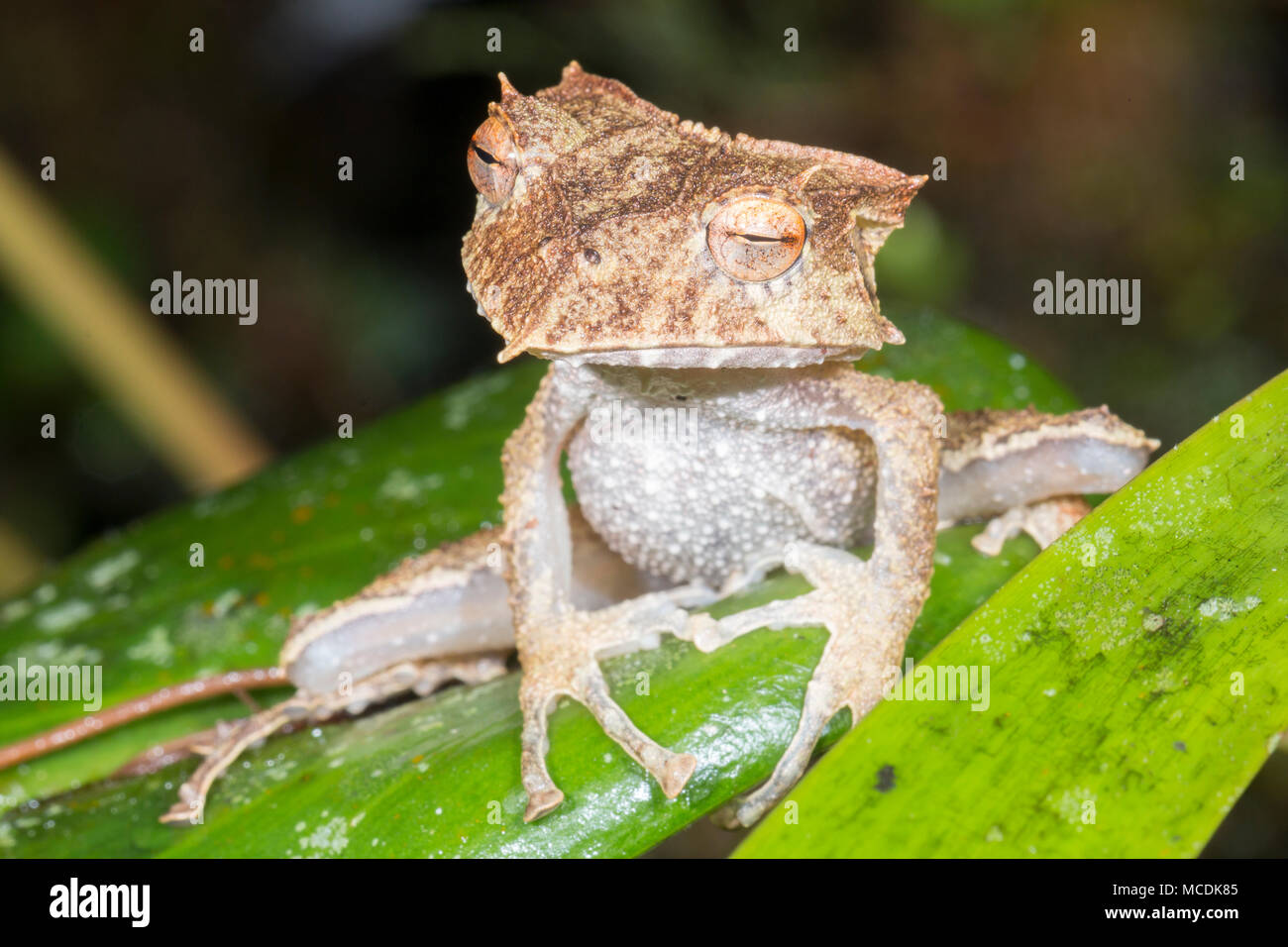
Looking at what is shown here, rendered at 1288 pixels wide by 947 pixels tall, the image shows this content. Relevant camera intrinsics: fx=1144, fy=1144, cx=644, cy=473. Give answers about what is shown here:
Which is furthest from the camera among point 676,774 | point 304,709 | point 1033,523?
point 304,709

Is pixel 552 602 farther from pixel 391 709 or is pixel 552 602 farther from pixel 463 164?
pixel 463 164

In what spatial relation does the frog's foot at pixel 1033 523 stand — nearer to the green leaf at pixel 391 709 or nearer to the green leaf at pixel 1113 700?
the green leaf at pixel 391 709

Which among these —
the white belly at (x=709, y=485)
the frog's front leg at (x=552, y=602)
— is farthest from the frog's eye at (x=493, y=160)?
the white belly at (x=709, y=485)

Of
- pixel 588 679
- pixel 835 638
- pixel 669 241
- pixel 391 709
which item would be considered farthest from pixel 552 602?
pixel 669 241

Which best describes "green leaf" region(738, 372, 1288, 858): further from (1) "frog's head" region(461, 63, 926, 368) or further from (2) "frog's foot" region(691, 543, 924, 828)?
(1) "frog's head" region(461, 63, 926, 368)

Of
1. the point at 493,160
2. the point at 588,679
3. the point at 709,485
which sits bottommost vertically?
the point at 588,679

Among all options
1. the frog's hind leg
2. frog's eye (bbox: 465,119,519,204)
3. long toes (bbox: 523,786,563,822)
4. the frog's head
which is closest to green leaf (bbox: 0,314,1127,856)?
long toes (bbox: 523,786,563,822)
